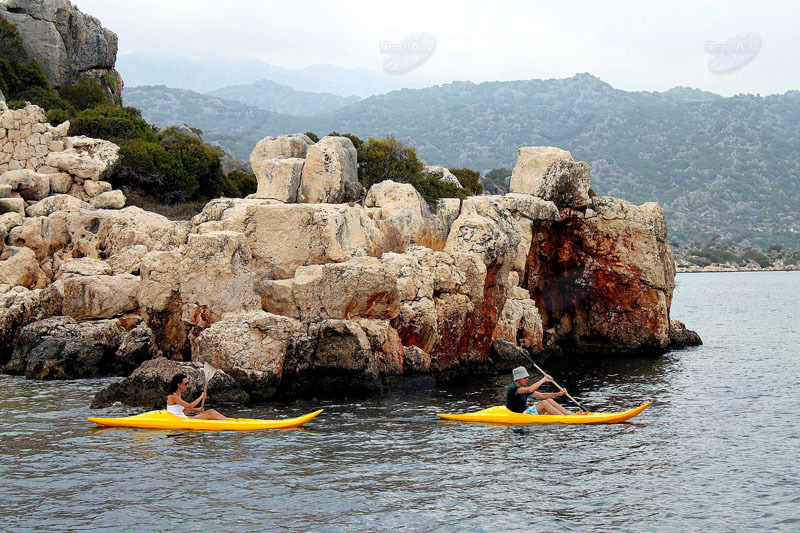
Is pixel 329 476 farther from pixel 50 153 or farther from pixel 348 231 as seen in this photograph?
pixel 50 153

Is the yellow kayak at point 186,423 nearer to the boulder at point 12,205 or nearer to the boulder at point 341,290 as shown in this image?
the boulder at point 341,290

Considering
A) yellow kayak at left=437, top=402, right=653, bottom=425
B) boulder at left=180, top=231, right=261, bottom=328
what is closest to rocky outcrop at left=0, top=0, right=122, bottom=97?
boulder at left=180, top=231, right=261, bottom=328

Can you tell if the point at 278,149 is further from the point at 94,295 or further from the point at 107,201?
the point at 94,295

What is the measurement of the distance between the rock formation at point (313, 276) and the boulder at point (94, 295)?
48mm

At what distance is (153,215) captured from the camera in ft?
105

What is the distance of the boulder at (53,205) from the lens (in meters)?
32.7

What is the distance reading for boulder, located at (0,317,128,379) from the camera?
24.1 metres

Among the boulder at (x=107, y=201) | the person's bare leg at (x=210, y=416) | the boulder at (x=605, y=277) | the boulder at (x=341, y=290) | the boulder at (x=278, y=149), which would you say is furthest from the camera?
the boulder at (x=107, y=201)

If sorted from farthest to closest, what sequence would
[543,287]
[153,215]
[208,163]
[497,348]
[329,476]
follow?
[208,163] < [543,287] < [153,215] < [497,348] < [329,476]

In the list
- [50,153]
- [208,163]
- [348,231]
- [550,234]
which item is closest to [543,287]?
[550,234]

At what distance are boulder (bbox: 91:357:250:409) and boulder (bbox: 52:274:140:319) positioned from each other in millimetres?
6863

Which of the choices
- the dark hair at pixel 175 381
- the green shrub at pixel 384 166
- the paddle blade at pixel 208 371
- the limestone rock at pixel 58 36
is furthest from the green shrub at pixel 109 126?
the dark hair at pixel 175 381

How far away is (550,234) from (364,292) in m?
14.8

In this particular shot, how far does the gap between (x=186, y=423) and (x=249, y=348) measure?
336 cm
